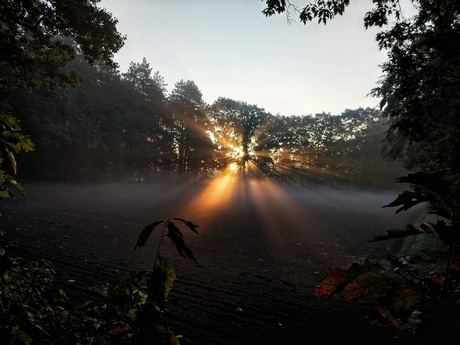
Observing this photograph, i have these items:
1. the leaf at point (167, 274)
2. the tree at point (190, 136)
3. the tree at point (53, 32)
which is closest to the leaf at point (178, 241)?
the leaf at point (167, 274)

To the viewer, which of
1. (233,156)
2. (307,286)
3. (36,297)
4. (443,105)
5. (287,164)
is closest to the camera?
(36,297)

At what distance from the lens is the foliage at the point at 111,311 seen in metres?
1.43

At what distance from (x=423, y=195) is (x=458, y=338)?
498 mm

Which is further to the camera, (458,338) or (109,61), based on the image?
(109,61)

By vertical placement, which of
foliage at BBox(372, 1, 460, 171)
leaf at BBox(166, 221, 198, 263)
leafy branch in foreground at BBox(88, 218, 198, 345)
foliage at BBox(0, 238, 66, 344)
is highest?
foliage at BBox(372, 1, 460, 171)

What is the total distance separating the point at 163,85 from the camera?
58125 millimetres

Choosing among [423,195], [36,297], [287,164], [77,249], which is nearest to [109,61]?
[77,249]

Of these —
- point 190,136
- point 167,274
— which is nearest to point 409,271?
point 167,274

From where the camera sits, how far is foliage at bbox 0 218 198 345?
1435 millimetres

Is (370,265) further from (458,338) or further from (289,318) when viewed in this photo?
(289,318)

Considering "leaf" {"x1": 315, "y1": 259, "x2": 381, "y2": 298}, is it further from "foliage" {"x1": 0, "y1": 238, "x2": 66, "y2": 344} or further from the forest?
"foliage" {"x1": 0, "y1": 238, "x2": 66, "y2": 344}

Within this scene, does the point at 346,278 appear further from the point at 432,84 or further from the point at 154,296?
the point at 432,84

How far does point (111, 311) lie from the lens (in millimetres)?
2002

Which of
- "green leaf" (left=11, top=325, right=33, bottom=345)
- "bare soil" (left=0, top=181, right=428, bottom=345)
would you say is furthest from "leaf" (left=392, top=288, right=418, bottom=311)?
"green leaf" (left=11, top=325, right=33, bottom=345)
